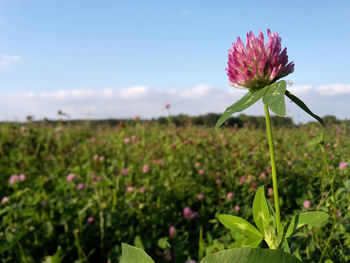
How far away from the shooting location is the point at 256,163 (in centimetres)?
295

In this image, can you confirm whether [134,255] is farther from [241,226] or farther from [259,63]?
[259,63]

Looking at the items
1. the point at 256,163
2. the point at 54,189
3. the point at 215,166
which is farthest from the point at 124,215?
the point at 256,163

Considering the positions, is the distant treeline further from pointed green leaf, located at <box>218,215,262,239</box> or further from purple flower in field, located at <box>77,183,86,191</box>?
pointed green leaf, located at <box>218,215,262,239</box>

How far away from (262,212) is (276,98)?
0.25 m

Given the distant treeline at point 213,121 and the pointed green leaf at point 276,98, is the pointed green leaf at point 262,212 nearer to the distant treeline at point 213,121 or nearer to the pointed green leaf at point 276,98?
the pointed green leaf at point 276,98

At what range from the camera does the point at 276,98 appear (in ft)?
2.04

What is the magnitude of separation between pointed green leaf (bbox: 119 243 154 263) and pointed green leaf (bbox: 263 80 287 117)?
1.19 ft

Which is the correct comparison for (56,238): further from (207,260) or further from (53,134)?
(53,134)

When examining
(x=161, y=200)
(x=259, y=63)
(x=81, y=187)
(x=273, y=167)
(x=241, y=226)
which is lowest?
(x=161, y=200)

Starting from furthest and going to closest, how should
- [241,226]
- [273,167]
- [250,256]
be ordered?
[241,226]
[273,167]
[250,256]

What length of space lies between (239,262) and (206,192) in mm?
2163

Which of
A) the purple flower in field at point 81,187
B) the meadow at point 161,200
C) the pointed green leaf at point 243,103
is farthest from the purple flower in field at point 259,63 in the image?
the purple flower in field at point 81,187

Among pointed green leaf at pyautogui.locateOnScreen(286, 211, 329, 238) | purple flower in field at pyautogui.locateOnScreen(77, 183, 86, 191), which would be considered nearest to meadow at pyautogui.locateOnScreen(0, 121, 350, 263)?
purple flower in field at pyautogui.locateOnScreen(77, 183, 86, 191)

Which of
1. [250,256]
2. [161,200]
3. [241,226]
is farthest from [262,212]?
[161,200]
